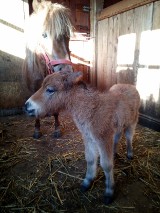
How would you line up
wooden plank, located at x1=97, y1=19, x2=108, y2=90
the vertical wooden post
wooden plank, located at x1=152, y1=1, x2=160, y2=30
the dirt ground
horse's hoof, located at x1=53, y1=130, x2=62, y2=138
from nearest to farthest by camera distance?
the dirt ground
wooden plank, located at x1=152, y1=1, x2=160, y2=30
horse's hoof, located at x1=53, y1=130, x2=62, y2=138
wooden plank, located at x1=97, y1=19, x2=108, y2=90
the vertical wooden post

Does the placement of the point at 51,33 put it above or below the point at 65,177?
above

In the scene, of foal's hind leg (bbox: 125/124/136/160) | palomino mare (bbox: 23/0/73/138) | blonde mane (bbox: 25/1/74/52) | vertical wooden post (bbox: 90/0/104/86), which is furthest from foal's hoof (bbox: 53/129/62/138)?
vertical wooden post (bbox: 90/0/104/86)

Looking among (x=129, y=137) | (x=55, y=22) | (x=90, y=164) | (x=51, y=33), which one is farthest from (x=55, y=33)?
(x=90, y=164)

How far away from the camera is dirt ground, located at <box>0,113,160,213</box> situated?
7.18 ft

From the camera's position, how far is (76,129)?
14.8ft

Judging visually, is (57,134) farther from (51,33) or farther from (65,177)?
(51,33)

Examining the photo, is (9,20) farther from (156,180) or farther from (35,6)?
(156,180)

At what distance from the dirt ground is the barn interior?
0.04 ft

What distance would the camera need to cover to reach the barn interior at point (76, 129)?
7.58 ft

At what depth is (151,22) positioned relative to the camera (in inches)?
160

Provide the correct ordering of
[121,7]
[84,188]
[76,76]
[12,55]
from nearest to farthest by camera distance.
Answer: [76,76]
[84,188]
[121,7]
[12,55]

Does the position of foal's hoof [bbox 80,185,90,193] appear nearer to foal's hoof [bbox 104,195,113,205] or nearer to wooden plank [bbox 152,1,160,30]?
foal's hoof [bbox 104,195,113,205]

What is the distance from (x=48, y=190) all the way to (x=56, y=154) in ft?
3.05

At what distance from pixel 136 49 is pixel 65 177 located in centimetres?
344
